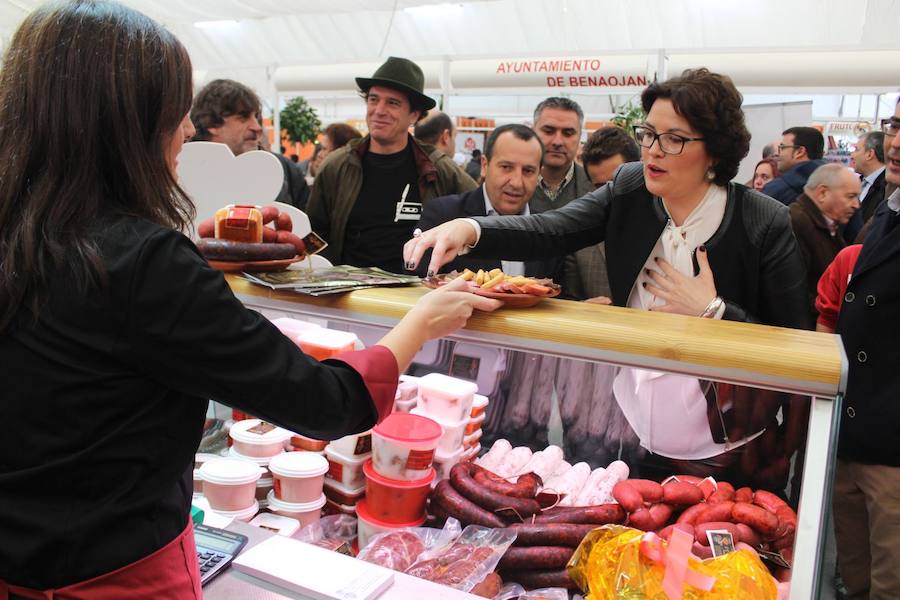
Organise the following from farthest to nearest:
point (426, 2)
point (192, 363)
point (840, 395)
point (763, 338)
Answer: point (426, 2), point (763, 338), point (840, 395), point (192, 363)

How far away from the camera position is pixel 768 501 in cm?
177

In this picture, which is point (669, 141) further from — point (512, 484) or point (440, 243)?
point (512, 484)

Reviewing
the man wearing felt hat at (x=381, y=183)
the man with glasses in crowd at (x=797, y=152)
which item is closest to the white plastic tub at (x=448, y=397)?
the man wearing felt hat at (x=381, y=183)

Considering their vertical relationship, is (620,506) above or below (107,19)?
below

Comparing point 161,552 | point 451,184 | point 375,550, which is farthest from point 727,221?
point 451,184

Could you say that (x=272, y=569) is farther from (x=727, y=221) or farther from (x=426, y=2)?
(x=426, y=2)

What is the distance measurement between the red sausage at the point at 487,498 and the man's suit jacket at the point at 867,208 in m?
4.19

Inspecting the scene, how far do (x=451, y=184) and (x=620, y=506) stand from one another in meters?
2.55

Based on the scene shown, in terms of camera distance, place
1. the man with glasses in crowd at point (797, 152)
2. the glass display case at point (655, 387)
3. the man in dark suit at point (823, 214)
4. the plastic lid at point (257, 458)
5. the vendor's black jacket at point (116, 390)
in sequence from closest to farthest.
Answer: the vendor's black jacket at point (116, 390) → the glass display case at point (655, 387) → the plastic lid at point (257, 458) → the man in dark suit at point (823, 214) → the man with glasses in crowd at point (797, 152)

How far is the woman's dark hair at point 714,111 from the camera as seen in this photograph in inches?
85.0

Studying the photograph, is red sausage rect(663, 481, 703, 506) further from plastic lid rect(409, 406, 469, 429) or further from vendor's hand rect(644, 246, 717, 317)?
plastic lid rect(409, 406, 469, 429)

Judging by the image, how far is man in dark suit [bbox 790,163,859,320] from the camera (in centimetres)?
452

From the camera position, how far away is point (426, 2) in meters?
12.1

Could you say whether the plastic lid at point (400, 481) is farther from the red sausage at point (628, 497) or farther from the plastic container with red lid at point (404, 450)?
the red sausage at point (628, 497)
